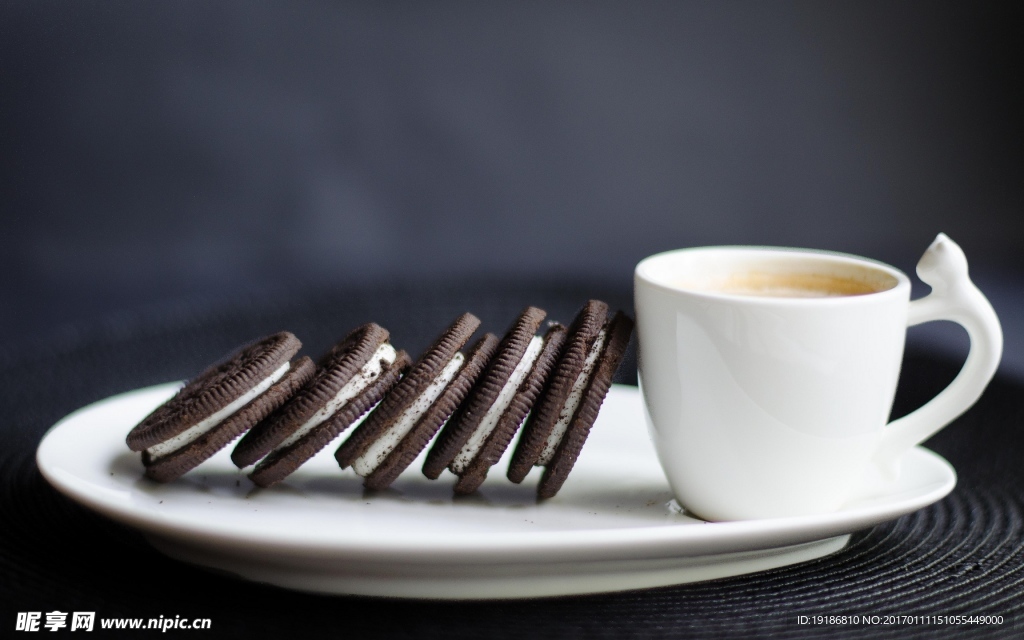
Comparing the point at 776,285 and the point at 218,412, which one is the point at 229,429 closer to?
the point at 218,412

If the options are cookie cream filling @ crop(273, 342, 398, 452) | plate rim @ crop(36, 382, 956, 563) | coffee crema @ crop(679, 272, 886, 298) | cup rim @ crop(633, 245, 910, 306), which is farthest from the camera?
coffee crema @ crop(679, 272, 886, 298)

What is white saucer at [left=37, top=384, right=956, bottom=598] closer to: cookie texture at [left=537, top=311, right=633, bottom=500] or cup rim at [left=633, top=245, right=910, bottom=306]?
cookie texture at [left=537, top=311, right=633, bottom=500]

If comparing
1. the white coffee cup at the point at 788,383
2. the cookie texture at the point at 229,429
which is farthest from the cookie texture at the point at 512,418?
the cookie texture at the point at 229,429

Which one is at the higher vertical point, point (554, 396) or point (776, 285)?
point (776, 285)

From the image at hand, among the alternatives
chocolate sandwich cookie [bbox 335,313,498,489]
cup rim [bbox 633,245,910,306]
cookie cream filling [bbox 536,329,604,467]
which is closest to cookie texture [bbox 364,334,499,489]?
chocolate sandwich cookie [bbox 335,313,498,489]

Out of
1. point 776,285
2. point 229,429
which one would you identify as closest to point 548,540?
point 229,429

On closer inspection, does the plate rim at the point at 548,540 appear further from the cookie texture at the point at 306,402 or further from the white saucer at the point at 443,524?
the cookie texture at the point at 306,402

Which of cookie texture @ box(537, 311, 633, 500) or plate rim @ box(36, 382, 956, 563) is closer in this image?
plate rim @ box(36, 382, 956, 563)

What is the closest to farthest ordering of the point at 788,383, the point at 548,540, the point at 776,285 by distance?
the point at 548,540 < the point at 788,383 < the point at 776,285
